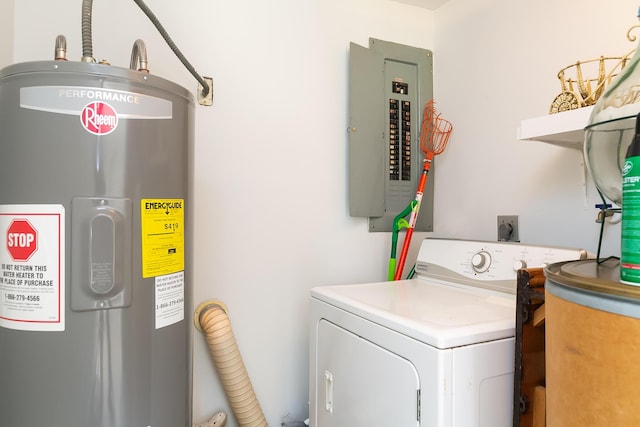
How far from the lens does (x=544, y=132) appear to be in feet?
3.88

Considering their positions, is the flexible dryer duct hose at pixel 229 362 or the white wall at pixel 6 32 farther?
the flexible dryer duct hose at pixel 229 362

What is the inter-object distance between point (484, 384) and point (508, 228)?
2.99 ft

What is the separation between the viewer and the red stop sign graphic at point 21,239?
82 cm

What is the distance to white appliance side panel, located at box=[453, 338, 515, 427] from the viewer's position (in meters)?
0.88

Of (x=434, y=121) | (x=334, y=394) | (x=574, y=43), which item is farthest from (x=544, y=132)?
(x=334, y=394)

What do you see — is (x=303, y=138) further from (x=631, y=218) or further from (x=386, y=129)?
(x=631, y=218)

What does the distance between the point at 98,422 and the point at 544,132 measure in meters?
1.40

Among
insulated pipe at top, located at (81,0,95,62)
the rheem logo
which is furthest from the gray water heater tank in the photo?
insulated pipe at top, located at (81,0,95,62)

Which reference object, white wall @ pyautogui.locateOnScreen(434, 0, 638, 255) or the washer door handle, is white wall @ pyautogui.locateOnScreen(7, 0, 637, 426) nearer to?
white wall @ pyautogui.locateOnScreen(434, 0, 638, 255)

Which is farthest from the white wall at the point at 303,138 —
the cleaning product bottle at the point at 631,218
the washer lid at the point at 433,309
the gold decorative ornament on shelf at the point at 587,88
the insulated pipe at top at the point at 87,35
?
the cleaning product bottle at the point at 631,218

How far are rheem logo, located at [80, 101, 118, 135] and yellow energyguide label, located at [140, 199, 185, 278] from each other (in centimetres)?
17

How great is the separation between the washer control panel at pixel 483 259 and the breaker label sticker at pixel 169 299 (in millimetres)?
996

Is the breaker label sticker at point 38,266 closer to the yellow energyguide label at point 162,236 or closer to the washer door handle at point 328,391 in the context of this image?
the yellow energyguide label at point 162,236

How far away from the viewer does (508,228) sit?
64.9 inches
